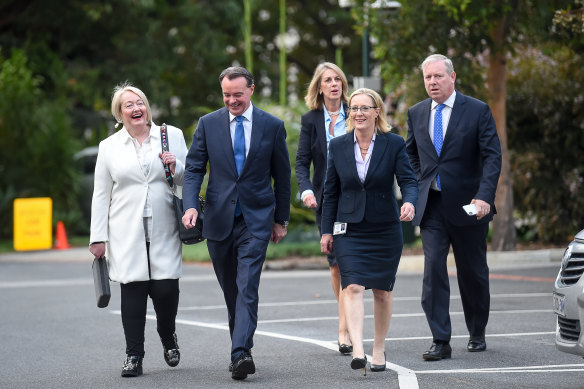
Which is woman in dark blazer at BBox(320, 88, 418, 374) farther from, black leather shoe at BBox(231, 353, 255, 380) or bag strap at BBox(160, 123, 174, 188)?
bag strap at BBox(160, 123, 174, 188)

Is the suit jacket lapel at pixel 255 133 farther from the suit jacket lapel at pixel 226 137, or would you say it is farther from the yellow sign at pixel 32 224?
the yellow sign at pixel 32 224

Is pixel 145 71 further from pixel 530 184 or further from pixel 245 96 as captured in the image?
pixel 245 96

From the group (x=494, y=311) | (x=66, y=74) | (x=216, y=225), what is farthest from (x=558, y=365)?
(x=66, y=74)

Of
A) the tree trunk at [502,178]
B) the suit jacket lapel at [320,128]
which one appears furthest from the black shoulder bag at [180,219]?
the tree trunk at [502,178]

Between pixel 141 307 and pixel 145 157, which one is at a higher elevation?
pixel 145 157

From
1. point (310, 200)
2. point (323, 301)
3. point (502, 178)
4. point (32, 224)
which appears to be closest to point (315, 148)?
point (310, 200)

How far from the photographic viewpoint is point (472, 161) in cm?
846

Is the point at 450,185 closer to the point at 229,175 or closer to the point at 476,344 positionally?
the point at 476,344

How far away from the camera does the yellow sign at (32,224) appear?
22719mm

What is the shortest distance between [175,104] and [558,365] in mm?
36653

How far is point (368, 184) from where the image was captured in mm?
7645

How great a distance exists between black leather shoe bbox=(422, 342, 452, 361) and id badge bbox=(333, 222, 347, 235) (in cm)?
120

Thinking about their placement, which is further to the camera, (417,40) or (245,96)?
(417,40)

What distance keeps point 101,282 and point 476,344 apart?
287 cm
